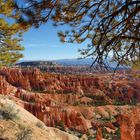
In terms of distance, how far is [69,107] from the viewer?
240 feet

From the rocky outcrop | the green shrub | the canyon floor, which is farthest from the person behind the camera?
the canyon floor

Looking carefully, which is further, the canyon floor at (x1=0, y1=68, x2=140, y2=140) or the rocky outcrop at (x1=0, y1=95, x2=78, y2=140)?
the canyon floor at (x1=0, y1=68, x2=140, y2=140)

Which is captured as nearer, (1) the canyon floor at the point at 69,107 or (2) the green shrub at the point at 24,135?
(2) the green shrub at the point at 24,135

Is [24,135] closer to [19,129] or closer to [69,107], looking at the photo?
[19,129]

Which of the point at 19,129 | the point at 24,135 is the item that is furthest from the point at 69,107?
the point at 24,135

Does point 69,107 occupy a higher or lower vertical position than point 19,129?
lower

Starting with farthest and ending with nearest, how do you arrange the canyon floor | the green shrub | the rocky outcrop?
the canyon floor < the rocky outcrop < the green shrub

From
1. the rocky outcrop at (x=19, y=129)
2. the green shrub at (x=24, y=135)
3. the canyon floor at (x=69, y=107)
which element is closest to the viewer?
the green shrub at (x=24, y=135)

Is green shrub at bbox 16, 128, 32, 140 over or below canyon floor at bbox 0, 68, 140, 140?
over

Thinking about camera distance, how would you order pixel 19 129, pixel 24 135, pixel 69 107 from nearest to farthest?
pixel 24 135 → pixel 19 129 → pixel 69 107

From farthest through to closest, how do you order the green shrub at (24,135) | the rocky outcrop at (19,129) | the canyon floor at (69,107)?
the canyon floor at (69,107), the rocky outcrop at (19,129), the green shrub at (24,135)

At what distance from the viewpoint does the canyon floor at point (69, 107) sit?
1138 cm

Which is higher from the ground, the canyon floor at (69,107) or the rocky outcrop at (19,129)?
the rocky outcrop at (19,129)

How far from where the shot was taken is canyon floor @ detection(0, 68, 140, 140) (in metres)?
11.4
